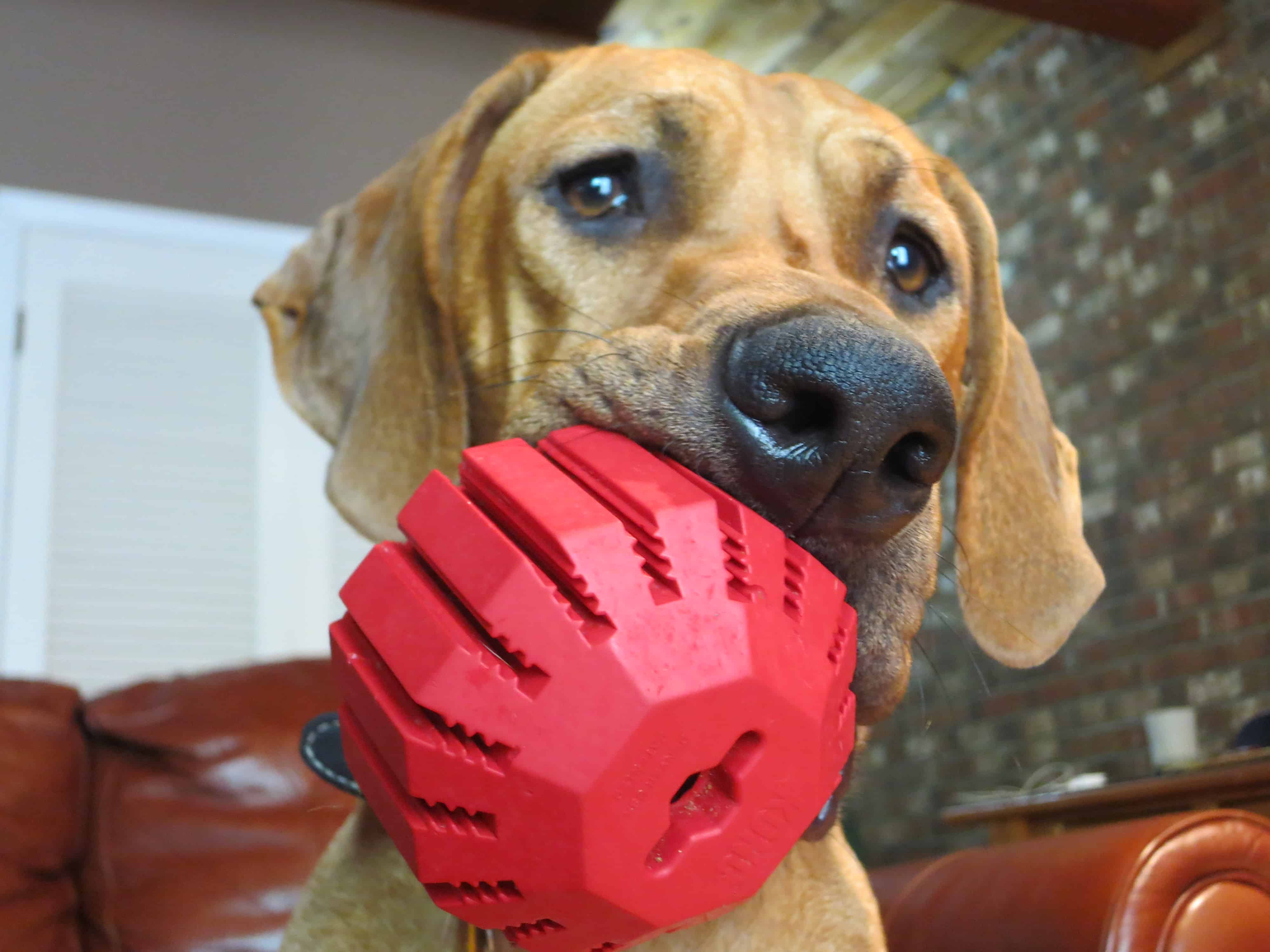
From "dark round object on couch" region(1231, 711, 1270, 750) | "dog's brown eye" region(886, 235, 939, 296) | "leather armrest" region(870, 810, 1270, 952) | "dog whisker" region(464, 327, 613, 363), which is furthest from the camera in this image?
"dark round object on couch" region(1231, 711, 1270, 750)

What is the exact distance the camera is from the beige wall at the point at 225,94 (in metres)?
5.22

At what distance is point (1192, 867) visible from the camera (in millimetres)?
1417

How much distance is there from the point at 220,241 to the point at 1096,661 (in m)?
4.28

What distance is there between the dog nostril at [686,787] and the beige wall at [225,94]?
521 centimetres

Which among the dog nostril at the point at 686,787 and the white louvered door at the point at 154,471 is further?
the white louvered door at the point at 154,471

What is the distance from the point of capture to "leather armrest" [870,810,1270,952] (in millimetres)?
1366

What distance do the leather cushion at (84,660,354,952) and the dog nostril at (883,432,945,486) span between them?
1.72 meters

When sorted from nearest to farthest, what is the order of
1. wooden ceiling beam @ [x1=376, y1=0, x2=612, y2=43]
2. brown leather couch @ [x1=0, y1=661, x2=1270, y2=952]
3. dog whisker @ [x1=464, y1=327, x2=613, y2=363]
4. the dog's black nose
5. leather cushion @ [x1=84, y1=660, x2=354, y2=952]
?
the dog's black nose
dog whisker @ [x1=464, y1=327, x2=613, y2=363]
brown leather couch @ [x1=0, y1=661, x2=1270, y2=952]
leather cushion @ [x1=84, y1=660, x2=354, y2=952]
wooden ceiling beam @ [x1=376, y1=0, x2=612, y2=43]

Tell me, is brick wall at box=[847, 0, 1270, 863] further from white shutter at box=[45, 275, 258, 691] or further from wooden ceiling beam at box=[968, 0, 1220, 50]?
white shutter at box=[45, 275, 258, 691]

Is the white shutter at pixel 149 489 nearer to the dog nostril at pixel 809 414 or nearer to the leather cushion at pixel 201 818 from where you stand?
the leather cushion at pixel 201 818

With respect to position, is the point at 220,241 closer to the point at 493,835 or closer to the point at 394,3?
the point at 394,3

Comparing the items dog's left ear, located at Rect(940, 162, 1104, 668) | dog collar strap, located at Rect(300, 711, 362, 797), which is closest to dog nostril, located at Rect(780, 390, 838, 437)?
dog collar strap, located at Rect(300, 711, 362, 797)

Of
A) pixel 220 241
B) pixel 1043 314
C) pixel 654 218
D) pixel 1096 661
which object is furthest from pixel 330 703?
pixel 1043 314

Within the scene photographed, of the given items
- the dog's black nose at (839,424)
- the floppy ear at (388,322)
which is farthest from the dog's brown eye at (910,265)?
the dog's black nose at (839,424)
